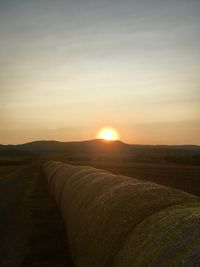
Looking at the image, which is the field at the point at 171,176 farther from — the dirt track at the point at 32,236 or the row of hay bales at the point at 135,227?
the row of hay bales at the point at 135,227

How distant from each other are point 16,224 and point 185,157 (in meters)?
58.5

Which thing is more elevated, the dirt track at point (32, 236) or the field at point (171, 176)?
the field at point (171, 176)

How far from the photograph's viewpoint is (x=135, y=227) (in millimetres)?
4734

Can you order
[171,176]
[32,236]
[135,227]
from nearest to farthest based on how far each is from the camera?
[135,227]
[32,236]
[171,176]

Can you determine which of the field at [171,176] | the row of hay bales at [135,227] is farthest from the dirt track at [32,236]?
the field at [171,176]

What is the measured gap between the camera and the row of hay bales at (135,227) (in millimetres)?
3502

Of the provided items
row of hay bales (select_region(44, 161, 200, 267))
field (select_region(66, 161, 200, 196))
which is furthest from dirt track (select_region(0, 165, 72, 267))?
field (select_region(66, 161, 200, 196))

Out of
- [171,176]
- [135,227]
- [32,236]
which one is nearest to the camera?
[135,227]

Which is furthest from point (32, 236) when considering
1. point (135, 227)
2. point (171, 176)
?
point (171, 176)

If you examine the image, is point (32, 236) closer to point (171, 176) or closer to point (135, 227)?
point (135, 227)

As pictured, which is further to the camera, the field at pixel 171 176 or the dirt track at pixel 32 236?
the field at pixel 171 176

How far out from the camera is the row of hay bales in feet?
11.5

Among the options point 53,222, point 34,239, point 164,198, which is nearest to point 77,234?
point 164,198

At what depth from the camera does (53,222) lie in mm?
13117
